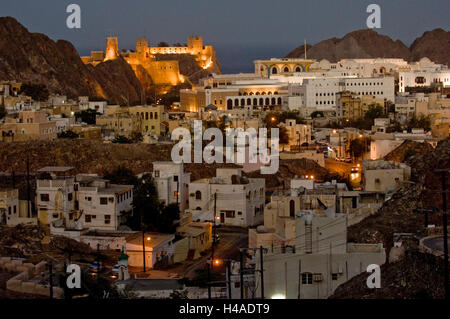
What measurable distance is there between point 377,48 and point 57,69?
48846mm

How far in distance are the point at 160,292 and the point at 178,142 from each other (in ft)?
68.5

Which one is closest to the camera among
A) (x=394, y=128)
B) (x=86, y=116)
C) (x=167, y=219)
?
(x=167, y=219)

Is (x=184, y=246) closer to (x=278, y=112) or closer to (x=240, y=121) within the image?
(x=240, y=121)

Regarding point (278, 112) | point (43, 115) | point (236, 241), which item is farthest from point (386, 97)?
point (236, 241)

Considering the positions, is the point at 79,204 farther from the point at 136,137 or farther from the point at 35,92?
the point at 35,92

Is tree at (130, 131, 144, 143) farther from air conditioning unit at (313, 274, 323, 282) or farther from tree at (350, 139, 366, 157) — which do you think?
air conditioning unit at (313, 274, 323, 282)

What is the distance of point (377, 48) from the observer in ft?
330

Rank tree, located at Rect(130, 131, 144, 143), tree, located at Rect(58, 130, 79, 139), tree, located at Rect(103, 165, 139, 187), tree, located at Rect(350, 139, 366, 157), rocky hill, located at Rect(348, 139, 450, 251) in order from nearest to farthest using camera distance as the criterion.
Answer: rocky hill, located at Rect(348, 139, 450, 251) → tree, located at Rect(103, 165, 139, 187) → tree, located at Rect(350, 139, 366, 157) → tree, located at Rect(58, 130, 79, 139) → tree, located at Rect(130, 131, 144, 143)

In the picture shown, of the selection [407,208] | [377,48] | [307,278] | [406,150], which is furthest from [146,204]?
[377,48]

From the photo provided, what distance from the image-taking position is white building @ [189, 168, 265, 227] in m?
24.0

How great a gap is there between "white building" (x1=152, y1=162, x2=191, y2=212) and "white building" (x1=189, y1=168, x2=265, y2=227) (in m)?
0.36

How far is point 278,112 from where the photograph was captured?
46.0 m

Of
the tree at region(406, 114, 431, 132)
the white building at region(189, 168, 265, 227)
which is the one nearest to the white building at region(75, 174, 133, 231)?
the white building at region(189, 168, 265, 227)
